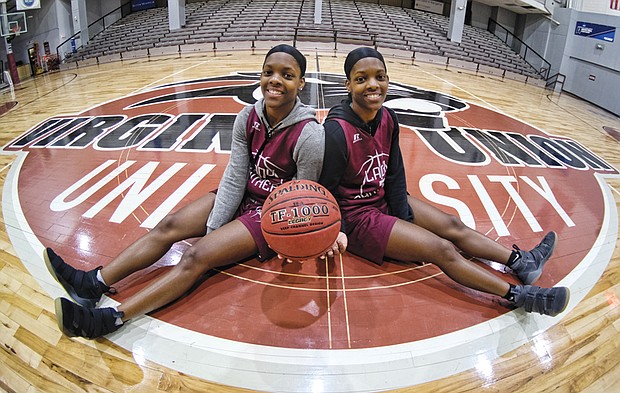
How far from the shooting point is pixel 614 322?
2613mm

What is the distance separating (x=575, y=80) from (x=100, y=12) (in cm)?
1903

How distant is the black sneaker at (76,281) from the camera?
7.93 feet

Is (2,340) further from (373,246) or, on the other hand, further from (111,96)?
(111,96)

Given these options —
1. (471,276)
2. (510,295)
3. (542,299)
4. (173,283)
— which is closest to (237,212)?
(173,283)

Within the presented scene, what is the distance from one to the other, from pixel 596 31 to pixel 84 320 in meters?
15.3

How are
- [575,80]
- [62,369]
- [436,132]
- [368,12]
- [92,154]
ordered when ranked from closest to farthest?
1. [62,369]
2. [92,154]
3. [436,132]
4. [575,80]
5. [368,12]

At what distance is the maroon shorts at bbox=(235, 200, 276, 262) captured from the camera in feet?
8.18

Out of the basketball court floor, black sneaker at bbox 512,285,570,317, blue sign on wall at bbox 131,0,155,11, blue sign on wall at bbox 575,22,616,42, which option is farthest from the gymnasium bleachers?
black sneaker at bbox 512,285,570,317

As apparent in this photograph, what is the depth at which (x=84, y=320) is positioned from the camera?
2102mm

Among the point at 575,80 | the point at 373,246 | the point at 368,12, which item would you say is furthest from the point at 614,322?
the point at 368,12

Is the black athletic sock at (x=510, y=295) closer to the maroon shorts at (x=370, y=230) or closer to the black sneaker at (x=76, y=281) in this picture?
the maroon shorts at (x=370, y=230)

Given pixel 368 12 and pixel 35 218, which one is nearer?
pixel 35 218

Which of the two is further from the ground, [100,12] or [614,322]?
[100,12]

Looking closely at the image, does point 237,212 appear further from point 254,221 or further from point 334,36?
point 334,36
